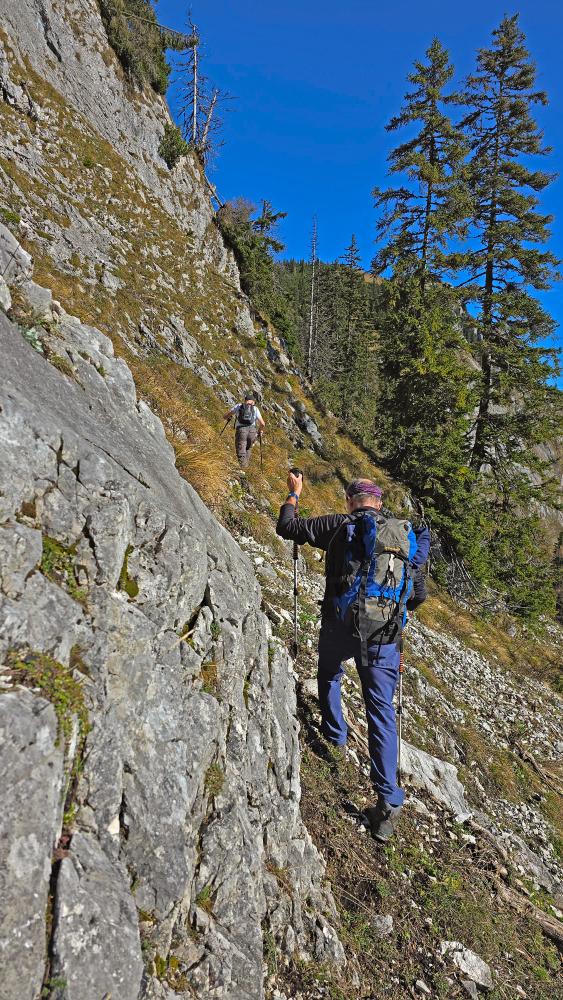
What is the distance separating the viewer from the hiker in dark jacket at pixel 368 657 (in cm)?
475

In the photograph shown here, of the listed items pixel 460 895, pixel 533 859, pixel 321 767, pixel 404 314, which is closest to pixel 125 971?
pixel 321 767

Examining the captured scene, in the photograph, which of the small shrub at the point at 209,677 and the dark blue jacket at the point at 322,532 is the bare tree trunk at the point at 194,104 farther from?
the small shrub at the point at 209,677

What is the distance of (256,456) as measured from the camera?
14086 millimetres

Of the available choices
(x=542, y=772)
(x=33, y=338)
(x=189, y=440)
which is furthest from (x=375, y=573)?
(x=542, y=772)

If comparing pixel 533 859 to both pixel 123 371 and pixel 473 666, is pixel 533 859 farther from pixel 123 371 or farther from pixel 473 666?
pixel 123 371

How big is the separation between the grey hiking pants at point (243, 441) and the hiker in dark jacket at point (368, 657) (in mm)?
6821

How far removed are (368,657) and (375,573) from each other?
33.4 inches

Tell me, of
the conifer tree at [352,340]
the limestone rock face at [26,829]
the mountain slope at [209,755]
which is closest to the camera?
the limestone rock face at [26,829]

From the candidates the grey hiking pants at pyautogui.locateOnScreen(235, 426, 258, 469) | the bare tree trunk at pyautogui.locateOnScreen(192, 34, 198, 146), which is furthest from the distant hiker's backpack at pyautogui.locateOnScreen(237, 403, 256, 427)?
the bare tree trunk at pyautogui.locateOnScreen(192, 34, 198, 146)

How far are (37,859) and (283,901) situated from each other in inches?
100

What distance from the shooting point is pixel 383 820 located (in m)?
4.75

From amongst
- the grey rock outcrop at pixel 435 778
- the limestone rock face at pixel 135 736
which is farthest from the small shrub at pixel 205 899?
the grey rock outcrop at pixel 435 778

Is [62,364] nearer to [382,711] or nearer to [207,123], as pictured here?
[382,711]

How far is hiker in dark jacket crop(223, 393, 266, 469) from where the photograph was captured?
1172cm
